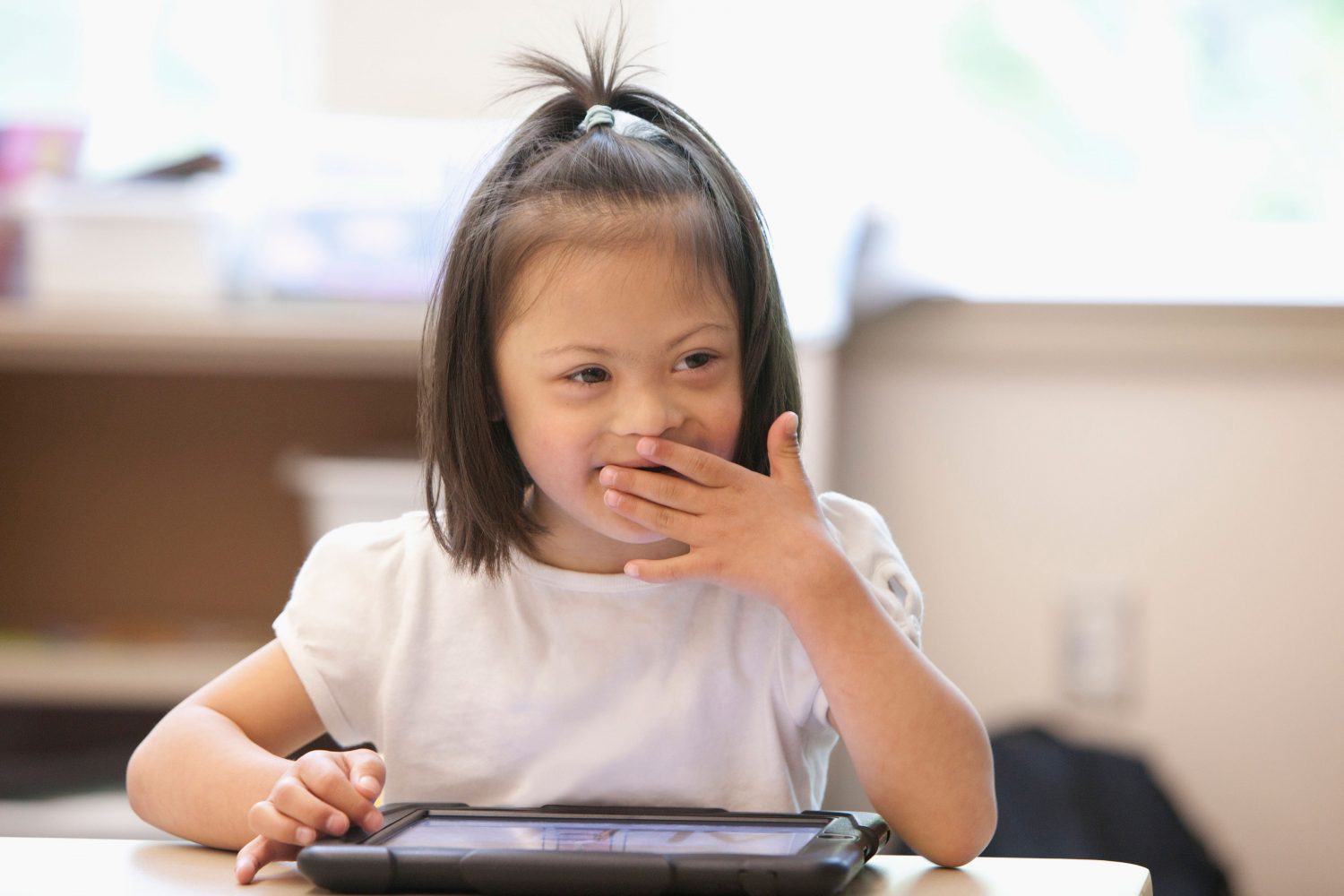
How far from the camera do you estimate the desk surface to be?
2.11 ft

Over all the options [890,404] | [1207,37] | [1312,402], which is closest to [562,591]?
[890,404]

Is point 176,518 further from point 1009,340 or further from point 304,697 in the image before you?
point 304,697

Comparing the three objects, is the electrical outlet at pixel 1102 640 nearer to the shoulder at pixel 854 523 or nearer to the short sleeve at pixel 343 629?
the shoulder at pixel 854 523

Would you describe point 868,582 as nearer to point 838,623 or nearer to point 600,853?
point 838,623

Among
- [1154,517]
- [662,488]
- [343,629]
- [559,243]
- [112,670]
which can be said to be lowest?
[112,670]

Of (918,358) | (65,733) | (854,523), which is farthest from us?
(65,733)

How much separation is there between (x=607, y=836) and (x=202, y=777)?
27 cm

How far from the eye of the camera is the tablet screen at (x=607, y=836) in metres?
0.63

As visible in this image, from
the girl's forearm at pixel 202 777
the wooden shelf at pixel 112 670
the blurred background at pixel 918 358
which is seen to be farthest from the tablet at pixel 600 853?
the wooden shelf at pixel 112 670

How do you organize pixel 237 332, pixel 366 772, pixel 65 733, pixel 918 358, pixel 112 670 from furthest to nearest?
1. pixel 65 733
2. pixel 918 358
3. pixel 112 670
4. pixel 237 332
5. pixel 366 772

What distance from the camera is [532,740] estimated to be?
0.89m

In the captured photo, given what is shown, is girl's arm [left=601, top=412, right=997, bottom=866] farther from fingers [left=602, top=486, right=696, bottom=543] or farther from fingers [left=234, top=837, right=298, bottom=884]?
fingers [left=234, top=837, right=298, bottom=884]

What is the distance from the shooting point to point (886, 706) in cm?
77

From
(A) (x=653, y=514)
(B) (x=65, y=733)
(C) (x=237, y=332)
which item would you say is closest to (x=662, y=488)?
(A) (x=653, y=514)
